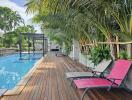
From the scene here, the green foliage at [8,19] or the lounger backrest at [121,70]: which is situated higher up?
the green foliage at [8,19]

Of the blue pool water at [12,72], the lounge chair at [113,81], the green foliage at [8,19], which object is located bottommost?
the blue pool water at [12,72]

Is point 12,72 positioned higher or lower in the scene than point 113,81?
lower

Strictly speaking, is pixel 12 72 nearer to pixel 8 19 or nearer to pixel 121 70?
pixel 121 70

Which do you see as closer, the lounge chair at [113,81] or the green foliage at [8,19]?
the lounge chair at [113,81]

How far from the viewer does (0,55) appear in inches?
1062

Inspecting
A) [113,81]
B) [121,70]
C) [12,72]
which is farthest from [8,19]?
[113,81]

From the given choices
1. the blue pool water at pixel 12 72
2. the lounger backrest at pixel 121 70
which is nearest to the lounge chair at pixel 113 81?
the lounger backrest at pixel 121 70

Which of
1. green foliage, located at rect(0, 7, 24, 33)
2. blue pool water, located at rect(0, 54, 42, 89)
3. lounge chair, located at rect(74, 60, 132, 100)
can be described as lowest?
blue pool water, located at rect(0, 54, 42, 89)

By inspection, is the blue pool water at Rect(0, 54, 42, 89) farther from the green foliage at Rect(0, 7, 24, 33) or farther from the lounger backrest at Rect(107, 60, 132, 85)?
the green foliage at Rect(0, 7, 24, 33)

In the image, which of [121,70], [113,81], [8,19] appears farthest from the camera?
[8,19]

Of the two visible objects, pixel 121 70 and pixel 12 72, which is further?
pixel 12 72

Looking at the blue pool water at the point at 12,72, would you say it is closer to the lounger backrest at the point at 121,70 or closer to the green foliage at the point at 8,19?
the lounger backrest at the point at 121,70

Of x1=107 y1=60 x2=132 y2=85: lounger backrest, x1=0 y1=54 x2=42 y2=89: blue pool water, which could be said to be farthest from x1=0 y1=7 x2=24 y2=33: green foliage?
x1=107 y1=60 x2=132 y2=85: lounger backrest

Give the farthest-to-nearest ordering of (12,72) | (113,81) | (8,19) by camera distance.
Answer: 1. (8,19)
2. (12,72)
3. (113,81)
